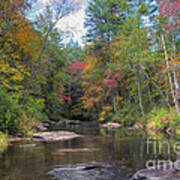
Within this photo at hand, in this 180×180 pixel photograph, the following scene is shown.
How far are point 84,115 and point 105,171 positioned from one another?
25.7 metres

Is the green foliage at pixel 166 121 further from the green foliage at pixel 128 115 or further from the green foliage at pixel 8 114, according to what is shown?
the green foliage at pixel 8 114

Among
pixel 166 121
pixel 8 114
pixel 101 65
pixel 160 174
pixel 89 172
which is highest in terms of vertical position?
pixel 101 65

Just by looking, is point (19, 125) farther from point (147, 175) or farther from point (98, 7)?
point (98, 7)

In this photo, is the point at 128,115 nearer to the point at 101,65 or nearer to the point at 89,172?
the point at 101,65

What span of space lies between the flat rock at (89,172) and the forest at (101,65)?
17.4 ft

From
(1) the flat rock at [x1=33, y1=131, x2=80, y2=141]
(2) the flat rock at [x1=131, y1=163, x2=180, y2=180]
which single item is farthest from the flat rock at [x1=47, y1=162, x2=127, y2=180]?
(1) the flat rock at [x1=33, y1=131, x2=80, y2=141]

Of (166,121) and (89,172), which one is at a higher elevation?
(166,121)

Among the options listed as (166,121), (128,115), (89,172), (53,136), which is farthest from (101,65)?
(89,172)

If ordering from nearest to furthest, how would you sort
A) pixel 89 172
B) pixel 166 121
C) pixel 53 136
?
pixel 89 172 → pixel 53 136 → pixel 166 121

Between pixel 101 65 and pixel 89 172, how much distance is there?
2156 centimetres

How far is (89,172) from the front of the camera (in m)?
4.30

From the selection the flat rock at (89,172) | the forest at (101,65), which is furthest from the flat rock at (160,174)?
the forest at (101,65)

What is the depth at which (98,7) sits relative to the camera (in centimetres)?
2495

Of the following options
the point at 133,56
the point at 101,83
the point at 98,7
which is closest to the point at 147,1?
the point at 133,56
